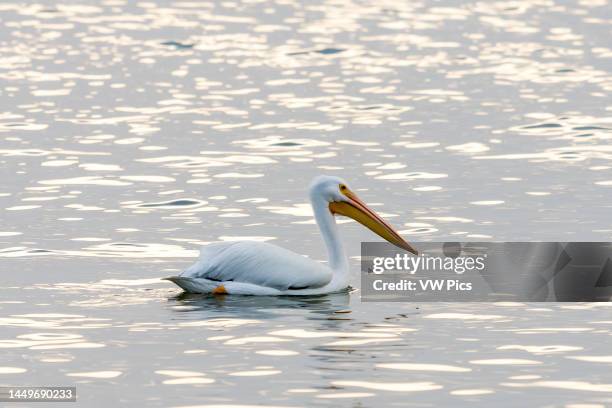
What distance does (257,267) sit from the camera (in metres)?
13.9

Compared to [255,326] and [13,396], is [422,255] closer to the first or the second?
[255,326]

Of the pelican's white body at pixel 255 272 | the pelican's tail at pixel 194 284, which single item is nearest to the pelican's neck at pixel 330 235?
the pelican's white body at pixel 255 272

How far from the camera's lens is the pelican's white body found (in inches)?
543

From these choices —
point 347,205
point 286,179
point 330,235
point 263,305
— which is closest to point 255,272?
point 263,305

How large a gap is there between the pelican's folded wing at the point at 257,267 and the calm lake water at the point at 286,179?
20cm

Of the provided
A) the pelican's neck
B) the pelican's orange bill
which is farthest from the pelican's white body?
Result: the pelican's orange bill

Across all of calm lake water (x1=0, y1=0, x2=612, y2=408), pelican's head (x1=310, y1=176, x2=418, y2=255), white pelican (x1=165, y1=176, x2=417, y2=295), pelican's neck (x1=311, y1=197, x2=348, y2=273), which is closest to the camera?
calm lake water (x1=0, y1=0, x2=612, y2=408)

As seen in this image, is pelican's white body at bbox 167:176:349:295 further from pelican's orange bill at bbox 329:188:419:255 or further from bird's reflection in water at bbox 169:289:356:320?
pelican's orange bill at bbox 329:188:419:255

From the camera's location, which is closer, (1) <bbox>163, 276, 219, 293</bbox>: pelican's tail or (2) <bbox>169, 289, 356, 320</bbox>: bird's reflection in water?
(2) <bbox>169, 289, 356, 320</bbox>: bird's reflection in water

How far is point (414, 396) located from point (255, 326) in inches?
95.3

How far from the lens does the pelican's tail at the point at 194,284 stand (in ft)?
44.4

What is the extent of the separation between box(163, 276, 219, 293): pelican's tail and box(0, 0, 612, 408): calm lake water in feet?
0.42

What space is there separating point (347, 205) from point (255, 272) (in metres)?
1.44

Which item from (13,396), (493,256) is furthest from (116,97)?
(13,396)
